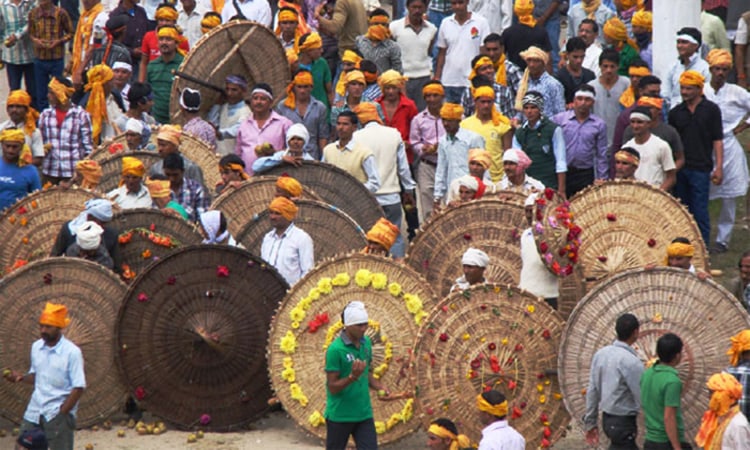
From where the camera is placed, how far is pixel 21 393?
1415 centimetres

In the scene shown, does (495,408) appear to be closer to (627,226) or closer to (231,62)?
(627,226)

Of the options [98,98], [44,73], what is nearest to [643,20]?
[98,98]

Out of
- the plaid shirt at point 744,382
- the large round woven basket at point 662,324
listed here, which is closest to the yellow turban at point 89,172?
the large round woven basket at point 662,324

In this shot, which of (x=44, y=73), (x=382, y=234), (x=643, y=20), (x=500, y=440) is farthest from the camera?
(x=44, y=73)

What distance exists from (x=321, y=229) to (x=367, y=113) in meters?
1.94

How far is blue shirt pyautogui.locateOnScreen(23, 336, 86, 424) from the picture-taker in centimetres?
1262

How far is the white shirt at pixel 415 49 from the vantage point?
772 inches

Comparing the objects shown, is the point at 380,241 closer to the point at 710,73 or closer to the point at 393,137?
the point at 393,137

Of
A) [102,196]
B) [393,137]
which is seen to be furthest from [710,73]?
[102,196]

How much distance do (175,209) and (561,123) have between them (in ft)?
13.6

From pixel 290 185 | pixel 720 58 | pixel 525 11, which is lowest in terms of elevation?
pixel 290 185

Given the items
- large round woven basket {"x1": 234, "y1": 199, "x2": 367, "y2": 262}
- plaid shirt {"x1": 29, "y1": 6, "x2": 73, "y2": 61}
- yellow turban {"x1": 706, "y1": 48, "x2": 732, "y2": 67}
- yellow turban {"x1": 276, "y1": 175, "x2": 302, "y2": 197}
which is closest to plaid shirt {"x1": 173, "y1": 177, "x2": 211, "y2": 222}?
large round woven basket {"x1": 234, "y1": 199, "x2": 367, "y2": 262}

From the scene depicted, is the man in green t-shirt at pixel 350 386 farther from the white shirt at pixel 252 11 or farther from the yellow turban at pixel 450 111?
the white shirt at pixel 252 11

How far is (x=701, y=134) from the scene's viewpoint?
653 inches
